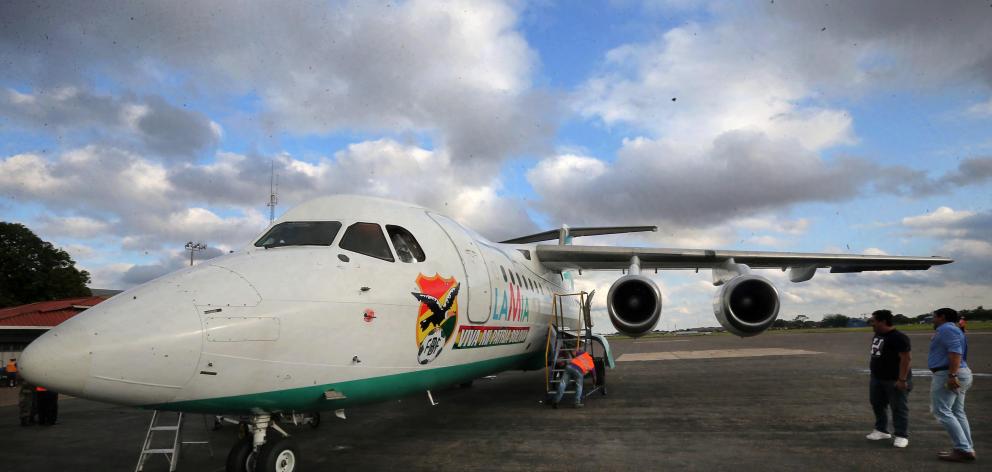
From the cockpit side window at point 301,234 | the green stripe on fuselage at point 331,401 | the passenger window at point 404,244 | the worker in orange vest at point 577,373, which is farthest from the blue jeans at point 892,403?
the cockpit side window at point 301,234

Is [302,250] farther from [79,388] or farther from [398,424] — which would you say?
[398,424]

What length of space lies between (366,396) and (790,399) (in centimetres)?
807

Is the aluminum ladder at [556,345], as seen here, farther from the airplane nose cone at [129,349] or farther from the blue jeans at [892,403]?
the airplane nose cone at [129,349]

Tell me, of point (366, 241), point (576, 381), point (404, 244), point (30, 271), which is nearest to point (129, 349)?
point (366, 241)

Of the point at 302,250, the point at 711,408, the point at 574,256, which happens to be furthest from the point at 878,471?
the point at 574,256

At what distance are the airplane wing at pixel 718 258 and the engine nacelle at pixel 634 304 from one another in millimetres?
1395

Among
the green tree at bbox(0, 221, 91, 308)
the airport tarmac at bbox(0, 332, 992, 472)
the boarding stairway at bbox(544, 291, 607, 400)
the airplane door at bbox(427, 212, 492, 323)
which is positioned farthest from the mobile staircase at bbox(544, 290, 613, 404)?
the green tree at bbox(0, 221, 91, 308)

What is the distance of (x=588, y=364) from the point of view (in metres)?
9.82

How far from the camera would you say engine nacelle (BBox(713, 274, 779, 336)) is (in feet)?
31.3

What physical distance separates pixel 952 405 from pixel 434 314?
17.2 ft

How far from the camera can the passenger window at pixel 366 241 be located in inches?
203

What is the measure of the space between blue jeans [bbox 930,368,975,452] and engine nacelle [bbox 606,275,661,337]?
4330mm

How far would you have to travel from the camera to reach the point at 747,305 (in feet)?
32.6

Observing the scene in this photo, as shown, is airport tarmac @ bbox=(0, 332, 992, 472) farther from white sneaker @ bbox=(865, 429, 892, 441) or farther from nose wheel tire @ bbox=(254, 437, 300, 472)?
nose wheel tire @ bbox=(254, 437, 300, 472)
